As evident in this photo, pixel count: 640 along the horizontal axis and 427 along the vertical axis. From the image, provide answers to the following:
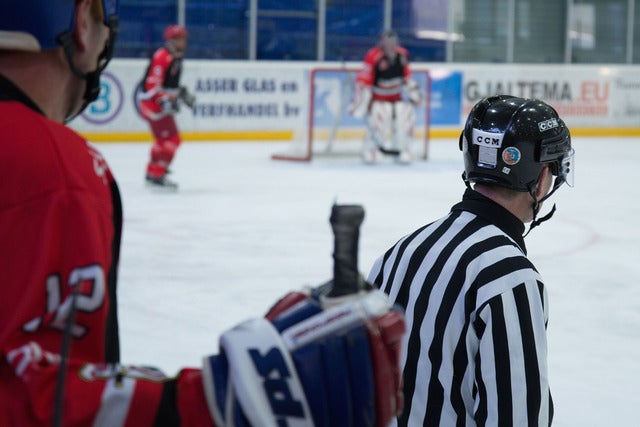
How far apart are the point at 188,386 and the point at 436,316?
88 cm

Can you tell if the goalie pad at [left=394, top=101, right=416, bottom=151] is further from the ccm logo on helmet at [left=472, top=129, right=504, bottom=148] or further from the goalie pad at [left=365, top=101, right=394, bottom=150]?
the ccm logo on helmet at [left=472, top=129, right=504, bottom=148]

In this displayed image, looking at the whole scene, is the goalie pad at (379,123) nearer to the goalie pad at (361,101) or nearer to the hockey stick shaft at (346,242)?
the goalie pad at (361,101)

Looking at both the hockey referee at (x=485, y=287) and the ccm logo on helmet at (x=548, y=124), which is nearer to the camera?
the hockey referee at (x=485, y=287)

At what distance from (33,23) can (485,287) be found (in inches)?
37.4

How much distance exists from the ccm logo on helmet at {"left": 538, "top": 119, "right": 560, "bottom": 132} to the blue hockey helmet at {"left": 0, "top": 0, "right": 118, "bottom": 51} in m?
1.13

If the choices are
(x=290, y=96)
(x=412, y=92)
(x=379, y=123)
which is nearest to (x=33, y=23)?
(x=379, y=123)

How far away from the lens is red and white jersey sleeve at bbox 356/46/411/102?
466 inches

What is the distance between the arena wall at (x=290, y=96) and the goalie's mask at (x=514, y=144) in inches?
392

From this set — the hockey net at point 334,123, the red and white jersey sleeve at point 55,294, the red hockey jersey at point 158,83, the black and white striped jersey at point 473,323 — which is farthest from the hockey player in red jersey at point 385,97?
the red and white jersey sleeve at point 55,294

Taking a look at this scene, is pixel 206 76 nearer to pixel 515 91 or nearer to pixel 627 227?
pixel 515 91

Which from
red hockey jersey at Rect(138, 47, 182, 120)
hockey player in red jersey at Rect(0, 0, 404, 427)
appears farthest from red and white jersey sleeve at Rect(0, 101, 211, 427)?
red hockey jersey at Rect(138, 47, 182, 120)

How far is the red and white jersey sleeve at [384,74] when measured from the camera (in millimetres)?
11836

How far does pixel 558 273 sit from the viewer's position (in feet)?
19.1

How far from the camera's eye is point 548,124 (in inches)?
82.0
